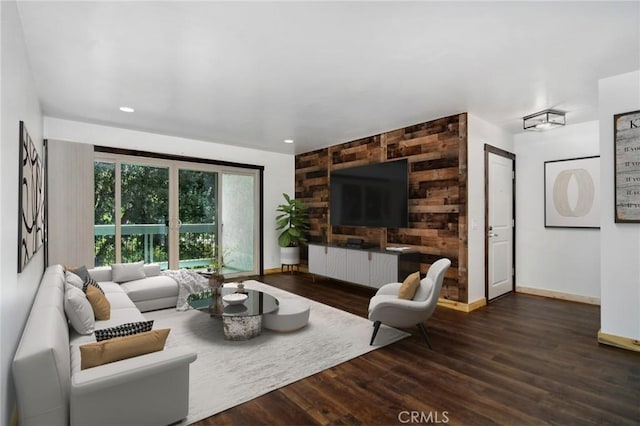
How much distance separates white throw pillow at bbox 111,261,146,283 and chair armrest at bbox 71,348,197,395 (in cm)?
292

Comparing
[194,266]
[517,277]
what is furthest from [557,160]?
[194,266]

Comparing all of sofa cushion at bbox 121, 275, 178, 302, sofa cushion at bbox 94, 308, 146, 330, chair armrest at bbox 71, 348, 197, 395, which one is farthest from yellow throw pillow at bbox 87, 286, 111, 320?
chair armrest at bbox 71, 348, 197, 395

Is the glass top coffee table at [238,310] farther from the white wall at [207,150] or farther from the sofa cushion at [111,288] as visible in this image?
the white wall at [207,150]

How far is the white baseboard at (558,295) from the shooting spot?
4.52 metres

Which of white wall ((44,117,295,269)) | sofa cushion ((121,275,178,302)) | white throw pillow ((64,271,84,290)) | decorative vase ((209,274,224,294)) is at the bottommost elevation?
sofa cushion ((121,275,178,302))

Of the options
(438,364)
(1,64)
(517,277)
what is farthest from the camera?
(517,277)

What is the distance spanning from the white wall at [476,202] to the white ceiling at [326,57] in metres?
0.23

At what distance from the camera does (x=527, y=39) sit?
244 centimetres

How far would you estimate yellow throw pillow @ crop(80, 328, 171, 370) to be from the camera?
1729 millimetres

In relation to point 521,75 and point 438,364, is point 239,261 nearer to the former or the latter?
point 438,364

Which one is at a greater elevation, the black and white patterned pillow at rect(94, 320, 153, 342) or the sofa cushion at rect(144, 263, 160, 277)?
the black and white patterned pillow at rect(94, 320, 153, 342)

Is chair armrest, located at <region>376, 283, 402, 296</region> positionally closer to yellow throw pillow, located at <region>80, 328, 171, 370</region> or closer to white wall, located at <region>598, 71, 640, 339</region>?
white wall, located at <region>598, 71, 640, 339</region>

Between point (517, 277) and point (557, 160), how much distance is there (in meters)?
1.94

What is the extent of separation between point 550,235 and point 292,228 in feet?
14.7
